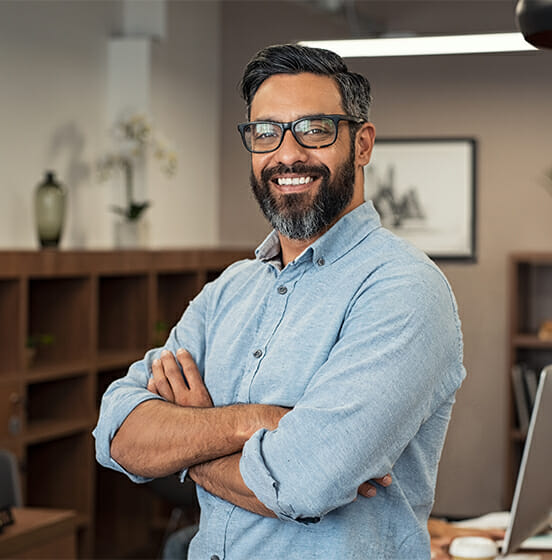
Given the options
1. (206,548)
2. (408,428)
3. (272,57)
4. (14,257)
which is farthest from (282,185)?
(14,257)

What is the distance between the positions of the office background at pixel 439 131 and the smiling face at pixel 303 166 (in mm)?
3833

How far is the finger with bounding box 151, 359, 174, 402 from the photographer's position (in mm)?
1848

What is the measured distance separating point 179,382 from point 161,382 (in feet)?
0.14

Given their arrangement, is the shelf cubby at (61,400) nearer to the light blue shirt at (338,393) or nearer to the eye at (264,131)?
the light blue shirt at (338,393)

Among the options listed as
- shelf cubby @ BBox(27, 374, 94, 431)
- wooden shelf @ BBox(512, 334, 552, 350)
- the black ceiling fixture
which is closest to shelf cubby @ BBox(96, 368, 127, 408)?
shelf cubby @ BBox(27, 374, 94, 431)

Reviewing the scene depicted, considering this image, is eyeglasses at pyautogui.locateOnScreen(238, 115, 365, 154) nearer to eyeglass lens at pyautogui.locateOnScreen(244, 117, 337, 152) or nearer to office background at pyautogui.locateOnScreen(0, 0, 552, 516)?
eyeglass lens at pyautogui.locateOnScreen(244, 117, 337, 152)

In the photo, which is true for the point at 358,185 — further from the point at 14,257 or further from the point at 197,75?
the point at 197,75

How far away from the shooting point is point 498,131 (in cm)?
605

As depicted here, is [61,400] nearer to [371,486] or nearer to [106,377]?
[106,377]

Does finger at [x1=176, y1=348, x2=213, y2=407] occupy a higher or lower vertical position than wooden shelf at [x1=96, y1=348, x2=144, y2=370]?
higher

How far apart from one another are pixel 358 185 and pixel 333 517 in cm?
63

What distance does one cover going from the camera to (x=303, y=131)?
1.73 metres

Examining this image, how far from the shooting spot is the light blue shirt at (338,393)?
59.2 inches

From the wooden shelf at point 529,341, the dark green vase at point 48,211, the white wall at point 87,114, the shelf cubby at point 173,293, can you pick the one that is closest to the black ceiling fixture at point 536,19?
the dark green vase at point 48,211
